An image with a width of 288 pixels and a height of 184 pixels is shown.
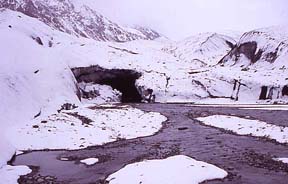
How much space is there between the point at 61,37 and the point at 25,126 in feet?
162

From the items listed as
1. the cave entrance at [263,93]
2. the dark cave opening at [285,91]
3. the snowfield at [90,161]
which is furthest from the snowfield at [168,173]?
the cave entrance at [263,93]

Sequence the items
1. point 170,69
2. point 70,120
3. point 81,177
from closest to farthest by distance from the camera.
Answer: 1. point 81,177
2. point 70,120
3. point 170,69

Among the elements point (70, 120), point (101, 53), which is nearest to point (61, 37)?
point (101, 53)

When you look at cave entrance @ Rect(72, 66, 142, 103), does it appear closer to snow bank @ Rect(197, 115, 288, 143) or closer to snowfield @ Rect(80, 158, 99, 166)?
snow bank @ Rect(197, 115, 288, 143)

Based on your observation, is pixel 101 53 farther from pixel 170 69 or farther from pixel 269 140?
pixel 269 140

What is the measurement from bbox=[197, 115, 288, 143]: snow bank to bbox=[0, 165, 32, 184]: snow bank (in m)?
15.9

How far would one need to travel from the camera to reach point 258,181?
1542 centimetres

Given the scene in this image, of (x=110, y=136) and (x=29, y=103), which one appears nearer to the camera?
(x=110, y=136)

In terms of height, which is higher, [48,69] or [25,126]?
[48,69]

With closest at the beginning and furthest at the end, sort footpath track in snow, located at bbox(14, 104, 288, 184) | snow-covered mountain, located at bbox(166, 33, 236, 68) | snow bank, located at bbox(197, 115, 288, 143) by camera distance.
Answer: footpath track in snow, located at bbox(14, 104, 288, 184)
snow bank, located at bbox(197, 115, 288, 143)
snow-covered mountain, located at bbox(166, 33, 236, 68)

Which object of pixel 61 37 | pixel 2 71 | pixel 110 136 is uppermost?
pixel 61 37

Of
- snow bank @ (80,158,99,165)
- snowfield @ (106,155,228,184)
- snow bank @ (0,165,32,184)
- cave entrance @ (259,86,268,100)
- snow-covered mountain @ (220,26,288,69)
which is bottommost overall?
snow bank @ (0,165,32,184)

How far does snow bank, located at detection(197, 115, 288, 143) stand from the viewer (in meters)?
25.3

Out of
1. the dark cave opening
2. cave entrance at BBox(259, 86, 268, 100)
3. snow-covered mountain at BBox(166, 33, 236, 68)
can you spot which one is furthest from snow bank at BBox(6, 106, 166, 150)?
snow-covered mountain at BBox(166, 33, 236, 68)
